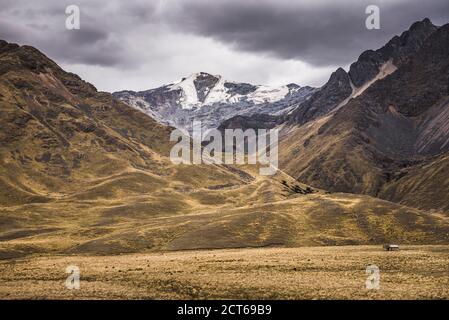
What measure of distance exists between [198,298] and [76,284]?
17541 mm

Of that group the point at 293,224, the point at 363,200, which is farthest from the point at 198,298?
the point at 363,200

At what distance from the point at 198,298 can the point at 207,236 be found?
78.9 meters

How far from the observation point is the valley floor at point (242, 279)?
45938mm

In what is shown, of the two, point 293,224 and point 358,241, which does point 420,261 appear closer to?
point 358,241

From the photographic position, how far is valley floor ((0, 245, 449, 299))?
45.9 metres

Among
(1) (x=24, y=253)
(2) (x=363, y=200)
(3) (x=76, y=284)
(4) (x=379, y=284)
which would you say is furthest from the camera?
(2) (x=363, y=200)

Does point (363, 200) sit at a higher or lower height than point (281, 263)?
higher

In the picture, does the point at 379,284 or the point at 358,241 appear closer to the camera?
the point at 379,284

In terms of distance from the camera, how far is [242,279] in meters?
56.8

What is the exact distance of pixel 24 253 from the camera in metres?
109

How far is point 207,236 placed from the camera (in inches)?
4845
